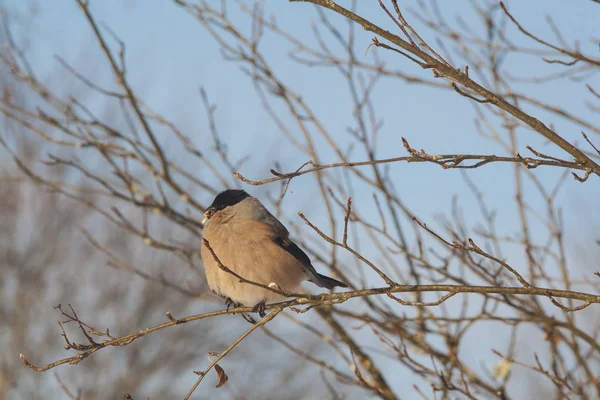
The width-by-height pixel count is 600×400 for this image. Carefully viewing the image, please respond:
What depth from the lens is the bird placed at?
12.4ft

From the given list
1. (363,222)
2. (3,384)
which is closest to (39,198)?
(3,384)

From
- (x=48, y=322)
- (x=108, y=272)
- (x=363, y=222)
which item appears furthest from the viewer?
(x=108, y=272)

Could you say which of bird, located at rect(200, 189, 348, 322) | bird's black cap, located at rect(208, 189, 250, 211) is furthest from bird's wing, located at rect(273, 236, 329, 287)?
bird's black cap, located at rect(208, 189, 250, 211)

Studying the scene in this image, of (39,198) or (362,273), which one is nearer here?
(362,273)

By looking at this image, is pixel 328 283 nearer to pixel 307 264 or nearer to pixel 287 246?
pixel 307 264

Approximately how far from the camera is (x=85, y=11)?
12.7 ft

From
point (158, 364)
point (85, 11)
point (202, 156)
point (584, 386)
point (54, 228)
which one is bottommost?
point (584, 386)

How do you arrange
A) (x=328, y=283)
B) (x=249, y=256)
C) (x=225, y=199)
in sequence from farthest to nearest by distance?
(x=225, y=199), (x=328, y=283), (x=249, y=256)

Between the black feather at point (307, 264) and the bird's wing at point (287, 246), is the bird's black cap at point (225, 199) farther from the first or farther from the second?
the black feather at point (307, 264)

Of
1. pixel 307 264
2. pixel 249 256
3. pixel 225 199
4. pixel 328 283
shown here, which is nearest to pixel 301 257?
pixel 307 264

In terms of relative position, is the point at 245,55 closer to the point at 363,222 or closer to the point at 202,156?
the point at 202,156

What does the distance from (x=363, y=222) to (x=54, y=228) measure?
14.4m

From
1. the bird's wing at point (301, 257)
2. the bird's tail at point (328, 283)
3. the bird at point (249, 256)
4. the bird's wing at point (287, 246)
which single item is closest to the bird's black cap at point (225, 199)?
the bird at point (249, 256)

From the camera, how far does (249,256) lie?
3.77 meters
